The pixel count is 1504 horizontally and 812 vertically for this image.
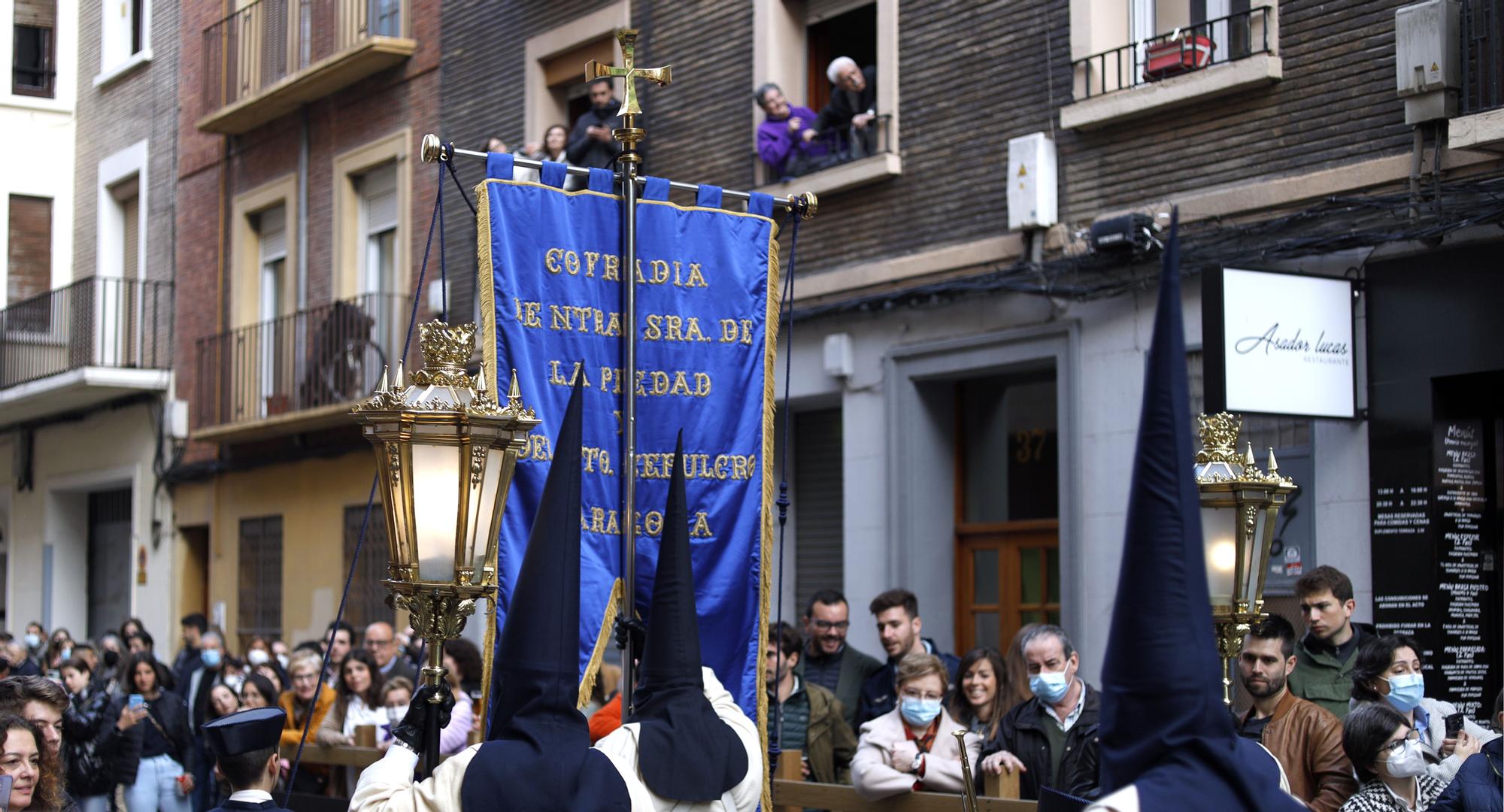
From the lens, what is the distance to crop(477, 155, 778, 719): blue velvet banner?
22.6 feet

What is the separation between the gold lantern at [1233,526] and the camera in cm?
635

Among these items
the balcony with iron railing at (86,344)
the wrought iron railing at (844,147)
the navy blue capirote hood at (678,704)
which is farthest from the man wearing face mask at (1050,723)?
the balcony with iron railing at (86,344)

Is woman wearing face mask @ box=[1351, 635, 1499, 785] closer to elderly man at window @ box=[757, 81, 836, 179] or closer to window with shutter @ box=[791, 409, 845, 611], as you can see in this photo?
window with shutter @ box=[791, 409, 845, 611]

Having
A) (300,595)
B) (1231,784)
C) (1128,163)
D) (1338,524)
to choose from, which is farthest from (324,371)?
(1231,784)

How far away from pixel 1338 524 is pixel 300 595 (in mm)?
12554

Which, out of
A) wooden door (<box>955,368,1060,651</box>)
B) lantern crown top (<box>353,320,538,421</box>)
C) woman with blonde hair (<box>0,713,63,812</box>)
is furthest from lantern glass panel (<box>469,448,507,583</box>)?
wooden door (<box>955,368,1060,651</box>)

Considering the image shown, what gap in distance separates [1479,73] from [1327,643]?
319 centimetres

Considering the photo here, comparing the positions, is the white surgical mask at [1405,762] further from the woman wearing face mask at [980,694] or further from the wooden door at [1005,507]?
the wooden door at [1005,507]

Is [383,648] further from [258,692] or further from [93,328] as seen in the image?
[93,328]

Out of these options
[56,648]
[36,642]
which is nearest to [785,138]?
[56,648]

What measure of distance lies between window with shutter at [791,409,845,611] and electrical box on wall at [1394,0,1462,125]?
5638 mm

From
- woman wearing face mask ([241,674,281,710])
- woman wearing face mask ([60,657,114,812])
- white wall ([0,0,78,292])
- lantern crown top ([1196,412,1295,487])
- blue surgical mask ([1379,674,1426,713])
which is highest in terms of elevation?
white wall ([0,0,78,292])

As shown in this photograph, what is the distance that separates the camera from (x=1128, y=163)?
11484 millimetres

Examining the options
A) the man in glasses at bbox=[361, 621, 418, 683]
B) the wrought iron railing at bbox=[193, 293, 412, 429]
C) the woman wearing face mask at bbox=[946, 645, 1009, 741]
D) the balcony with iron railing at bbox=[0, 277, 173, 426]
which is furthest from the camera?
the balcony with iron railing at bbox=[0, 277, 173, 426]
